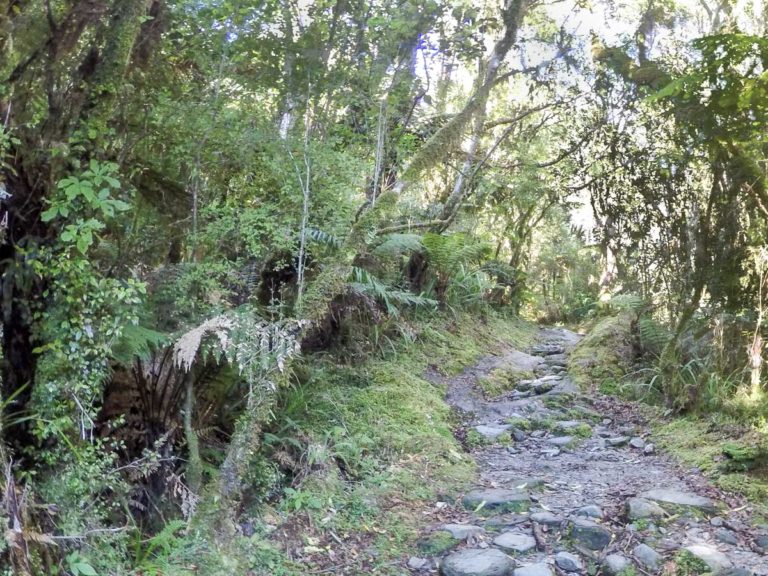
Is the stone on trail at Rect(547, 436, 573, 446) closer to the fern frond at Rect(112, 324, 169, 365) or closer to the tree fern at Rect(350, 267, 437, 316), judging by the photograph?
the tree fern at Rect(350, 267, 437, 316)

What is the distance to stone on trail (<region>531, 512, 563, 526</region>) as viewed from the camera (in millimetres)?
4125

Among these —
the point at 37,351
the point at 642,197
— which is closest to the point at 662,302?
the point at 642,197

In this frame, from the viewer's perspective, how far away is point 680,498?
14.3 ft

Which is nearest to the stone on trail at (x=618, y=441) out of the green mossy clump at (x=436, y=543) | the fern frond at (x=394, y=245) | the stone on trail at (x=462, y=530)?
the stone on trail at (x=462, y=530)

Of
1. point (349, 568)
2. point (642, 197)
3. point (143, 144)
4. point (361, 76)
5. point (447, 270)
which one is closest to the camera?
point (349, 568)

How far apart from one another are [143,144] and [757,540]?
4672 millimetres

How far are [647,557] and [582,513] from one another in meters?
0.62

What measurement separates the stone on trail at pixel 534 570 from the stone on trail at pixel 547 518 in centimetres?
52

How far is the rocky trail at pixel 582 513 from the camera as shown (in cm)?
364

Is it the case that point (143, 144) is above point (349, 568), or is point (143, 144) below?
above

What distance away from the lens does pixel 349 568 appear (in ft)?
12.0

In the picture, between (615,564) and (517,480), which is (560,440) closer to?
(517,480)

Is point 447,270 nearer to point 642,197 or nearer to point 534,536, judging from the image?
point 642,197

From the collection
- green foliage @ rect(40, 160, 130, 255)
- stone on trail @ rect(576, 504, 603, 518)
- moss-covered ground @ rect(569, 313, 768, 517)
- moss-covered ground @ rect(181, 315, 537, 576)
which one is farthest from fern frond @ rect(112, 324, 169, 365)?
moss-covered ground @ rect(569, 313, 768, 517)
